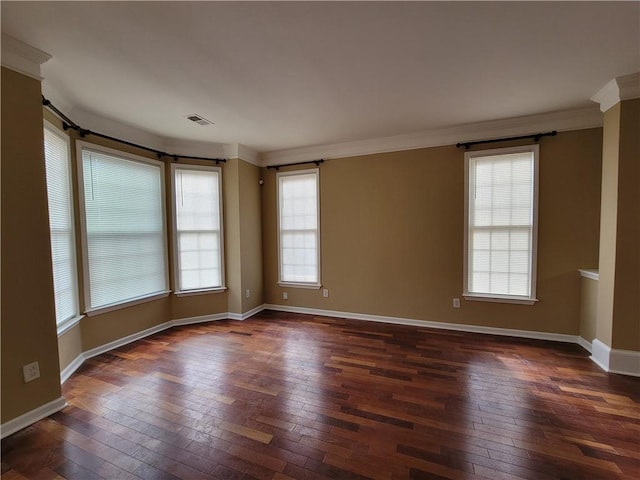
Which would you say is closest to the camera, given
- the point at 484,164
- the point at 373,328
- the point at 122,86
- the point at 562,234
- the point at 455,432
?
the point at 455,432

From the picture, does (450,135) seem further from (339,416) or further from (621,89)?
(339,416)

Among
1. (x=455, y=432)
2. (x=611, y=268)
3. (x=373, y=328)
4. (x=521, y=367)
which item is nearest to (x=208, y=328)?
(x=373, y=328)

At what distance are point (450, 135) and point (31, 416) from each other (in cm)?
477

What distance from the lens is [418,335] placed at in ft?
11.3

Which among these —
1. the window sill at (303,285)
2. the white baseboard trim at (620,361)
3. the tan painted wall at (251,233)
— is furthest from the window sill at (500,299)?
the tan painted wall at (251,233)

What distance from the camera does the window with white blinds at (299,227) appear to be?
432cm

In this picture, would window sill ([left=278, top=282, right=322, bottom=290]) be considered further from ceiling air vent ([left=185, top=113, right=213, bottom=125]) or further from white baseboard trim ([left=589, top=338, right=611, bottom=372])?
white baseboard trim ([left=589, top=338, right=611, bottom=372])

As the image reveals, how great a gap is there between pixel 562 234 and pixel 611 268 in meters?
0.72

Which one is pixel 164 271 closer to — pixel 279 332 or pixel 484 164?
pixel 279 332

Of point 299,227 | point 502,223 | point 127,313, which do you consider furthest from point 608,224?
point 127,313

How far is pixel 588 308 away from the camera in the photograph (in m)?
2.99

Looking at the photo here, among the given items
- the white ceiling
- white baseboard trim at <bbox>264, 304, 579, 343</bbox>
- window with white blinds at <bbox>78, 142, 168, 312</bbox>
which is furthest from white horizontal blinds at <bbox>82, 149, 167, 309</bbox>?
white baseboard trim at <bbox>264, 304, 579, 343</bbox>

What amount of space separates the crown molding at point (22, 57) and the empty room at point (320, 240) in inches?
0.5

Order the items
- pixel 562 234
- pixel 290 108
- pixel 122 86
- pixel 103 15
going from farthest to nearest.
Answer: pixel 562 234, pixel 290 108, pixel 122 86, pixel 103 15
